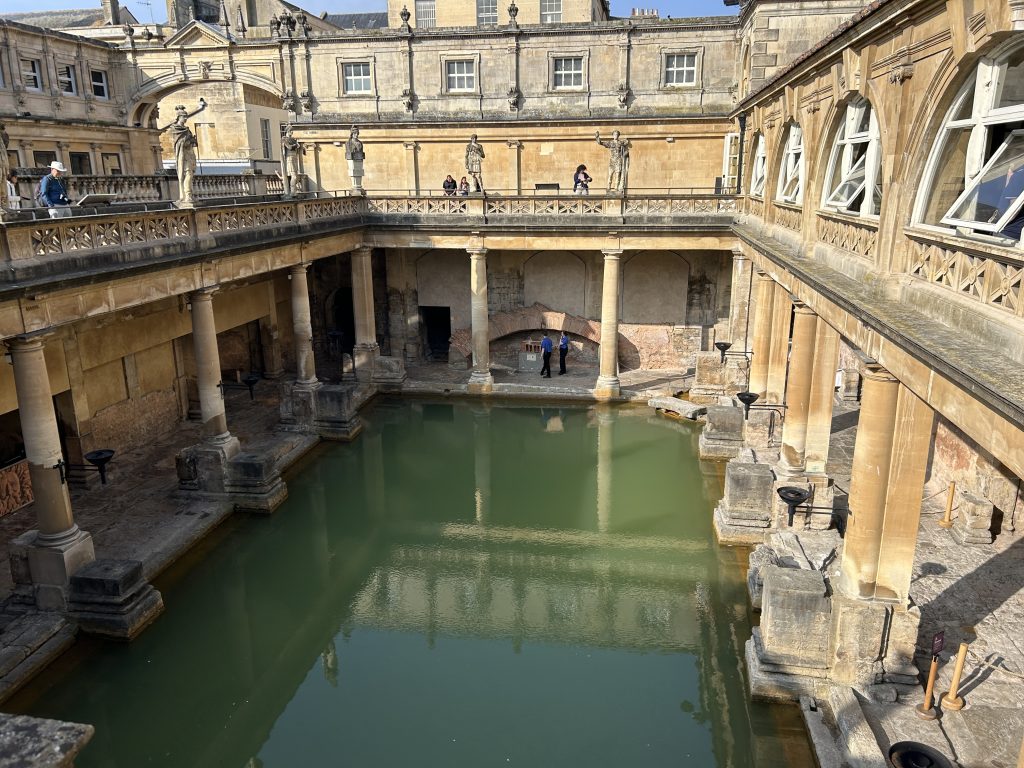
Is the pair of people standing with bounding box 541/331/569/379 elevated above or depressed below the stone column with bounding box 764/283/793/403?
below

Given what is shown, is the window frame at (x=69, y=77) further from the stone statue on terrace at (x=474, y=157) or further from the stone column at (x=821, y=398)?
the stone column at (x=821, y=398)

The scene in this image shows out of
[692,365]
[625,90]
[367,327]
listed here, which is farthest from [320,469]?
[625,90]

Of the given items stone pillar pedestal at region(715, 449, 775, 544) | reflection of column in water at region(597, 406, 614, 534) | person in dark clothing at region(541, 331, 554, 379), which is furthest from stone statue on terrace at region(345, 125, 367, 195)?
stone pillar pedestal at region(715, 449, 775, 544)

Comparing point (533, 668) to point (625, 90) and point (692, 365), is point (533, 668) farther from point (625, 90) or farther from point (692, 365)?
point (625, 90)

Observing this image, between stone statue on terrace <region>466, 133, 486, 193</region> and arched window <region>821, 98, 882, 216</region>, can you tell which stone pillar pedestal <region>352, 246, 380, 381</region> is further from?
arched window <region>821, 98, 882, 216</region>

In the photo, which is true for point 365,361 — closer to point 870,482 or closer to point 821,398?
point 821,398

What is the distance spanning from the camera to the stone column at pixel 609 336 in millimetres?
21953

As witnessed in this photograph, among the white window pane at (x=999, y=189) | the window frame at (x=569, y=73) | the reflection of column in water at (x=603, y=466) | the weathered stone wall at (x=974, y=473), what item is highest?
the window frame at (x=569, y=73)

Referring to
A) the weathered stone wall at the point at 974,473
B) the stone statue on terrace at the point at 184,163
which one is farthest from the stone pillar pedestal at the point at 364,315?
the weathered stone wall at the point at 974,473

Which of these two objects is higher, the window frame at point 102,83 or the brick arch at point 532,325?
the window frame at point 102,83

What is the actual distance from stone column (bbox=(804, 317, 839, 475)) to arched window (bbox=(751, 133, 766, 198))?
681cm

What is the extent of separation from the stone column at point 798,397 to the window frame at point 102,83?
30.7 meters

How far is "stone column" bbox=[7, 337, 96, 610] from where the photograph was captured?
11000 millimetres

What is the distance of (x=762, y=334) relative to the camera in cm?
1730
